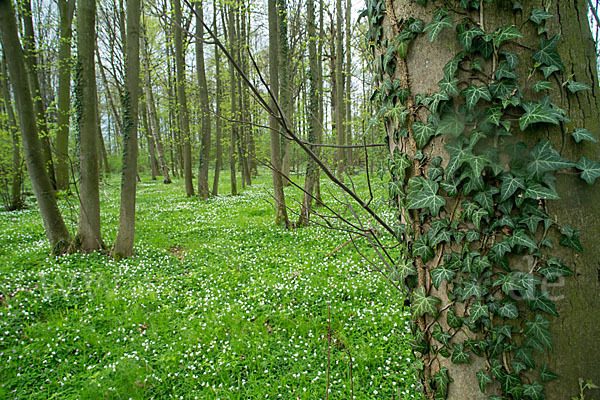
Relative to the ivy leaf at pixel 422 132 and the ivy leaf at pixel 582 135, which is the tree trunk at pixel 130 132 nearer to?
the ivy leaf at pixel 422 132

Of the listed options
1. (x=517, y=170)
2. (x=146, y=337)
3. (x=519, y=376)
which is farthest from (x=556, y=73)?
(x=146, y=337)

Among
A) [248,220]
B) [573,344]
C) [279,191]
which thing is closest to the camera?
[573,344]

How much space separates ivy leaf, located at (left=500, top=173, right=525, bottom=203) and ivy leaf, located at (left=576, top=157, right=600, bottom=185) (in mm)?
167

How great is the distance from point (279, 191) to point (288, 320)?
14.0 feet

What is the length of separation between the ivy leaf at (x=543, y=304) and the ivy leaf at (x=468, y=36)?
2.72 ft

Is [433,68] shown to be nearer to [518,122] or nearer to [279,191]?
[518,122]

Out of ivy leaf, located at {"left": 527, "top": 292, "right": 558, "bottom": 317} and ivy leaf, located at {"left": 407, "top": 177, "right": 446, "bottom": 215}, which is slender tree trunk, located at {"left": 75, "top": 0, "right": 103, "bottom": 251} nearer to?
ivy leaf, located at {"left": 407, "top": 177, "right": 446, "bottom": 215}

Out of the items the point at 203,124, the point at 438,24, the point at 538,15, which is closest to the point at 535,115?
the point at 538,15

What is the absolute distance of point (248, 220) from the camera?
9.21 meters

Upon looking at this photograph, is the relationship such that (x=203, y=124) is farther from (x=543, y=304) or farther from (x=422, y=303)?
(x=543, y=304)

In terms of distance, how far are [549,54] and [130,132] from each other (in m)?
6.63

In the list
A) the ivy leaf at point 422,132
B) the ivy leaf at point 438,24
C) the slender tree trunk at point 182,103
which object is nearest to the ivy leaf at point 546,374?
the ivy leaf at point 422,132

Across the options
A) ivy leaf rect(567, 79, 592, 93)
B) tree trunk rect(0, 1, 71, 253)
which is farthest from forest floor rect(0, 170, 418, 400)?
ivy leaf rect(567, 79, 592, 93)

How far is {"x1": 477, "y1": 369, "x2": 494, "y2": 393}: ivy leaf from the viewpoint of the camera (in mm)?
973
